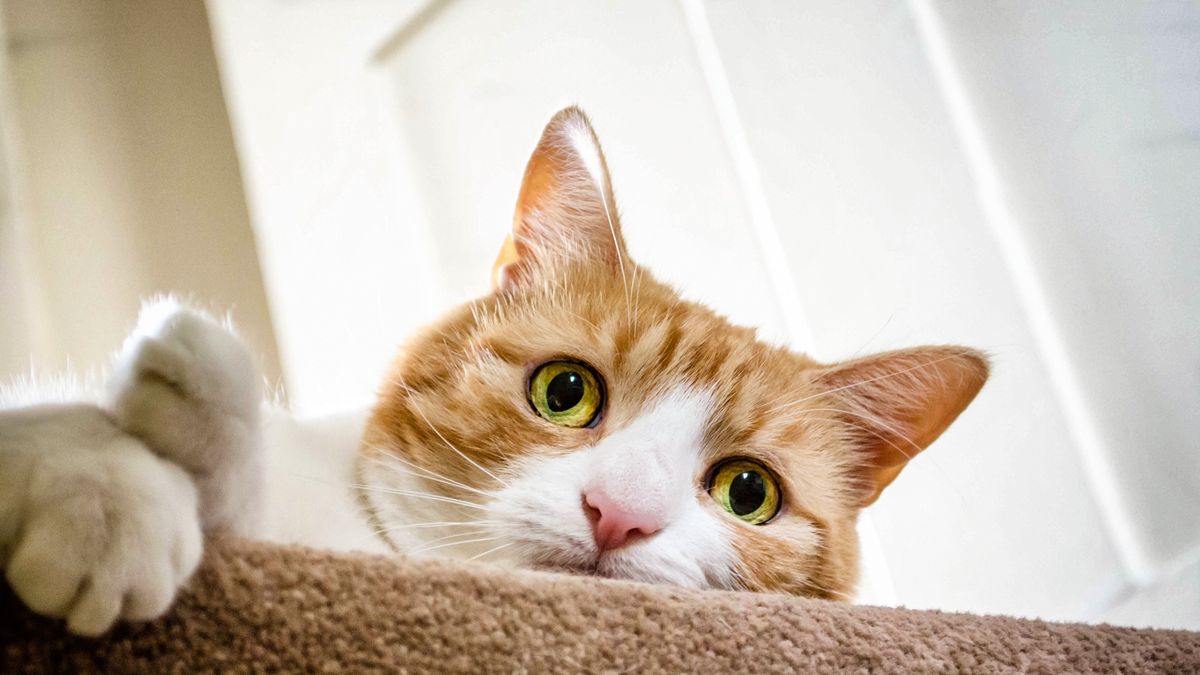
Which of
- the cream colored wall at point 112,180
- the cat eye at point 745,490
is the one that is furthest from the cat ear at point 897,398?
the cream colored wall at point 112,180

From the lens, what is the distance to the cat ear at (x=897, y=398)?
105 cm

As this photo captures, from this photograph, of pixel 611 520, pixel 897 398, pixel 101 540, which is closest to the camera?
pixel 101 540

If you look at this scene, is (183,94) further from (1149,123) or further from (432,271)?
(1149,123)

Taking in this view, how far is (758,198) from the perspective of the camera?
1647 mm

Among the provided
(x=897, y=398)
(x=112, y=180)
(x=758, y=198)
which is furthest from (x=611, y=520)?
(x=112, y=180)

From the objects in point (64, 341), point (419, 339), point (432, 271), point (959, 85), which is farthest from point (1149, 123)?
point (64, 341)

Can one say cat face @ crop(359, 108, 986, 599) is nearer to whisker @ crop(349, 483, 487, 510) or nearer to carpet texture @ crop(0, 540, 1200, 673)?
whisker @ crop(349, 483, 487, 510)

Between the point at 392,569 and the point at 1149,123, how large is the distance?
140cm

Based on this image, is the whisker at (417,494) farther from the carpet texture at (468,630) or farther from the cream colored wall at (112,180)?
the cream colored wall at (112,180)

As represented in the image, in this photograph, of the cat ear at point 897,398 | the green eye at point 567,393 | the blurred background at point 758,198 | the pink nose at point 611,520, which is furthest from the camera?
the blurred background at point 758,198

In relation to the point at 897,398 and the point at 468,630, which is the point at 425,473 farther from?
the point at 897,398

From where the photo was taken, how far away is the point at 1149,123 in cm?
133

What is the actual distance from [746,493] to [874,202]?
2.70 feet

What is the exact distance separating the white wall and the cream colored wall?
7 cm
